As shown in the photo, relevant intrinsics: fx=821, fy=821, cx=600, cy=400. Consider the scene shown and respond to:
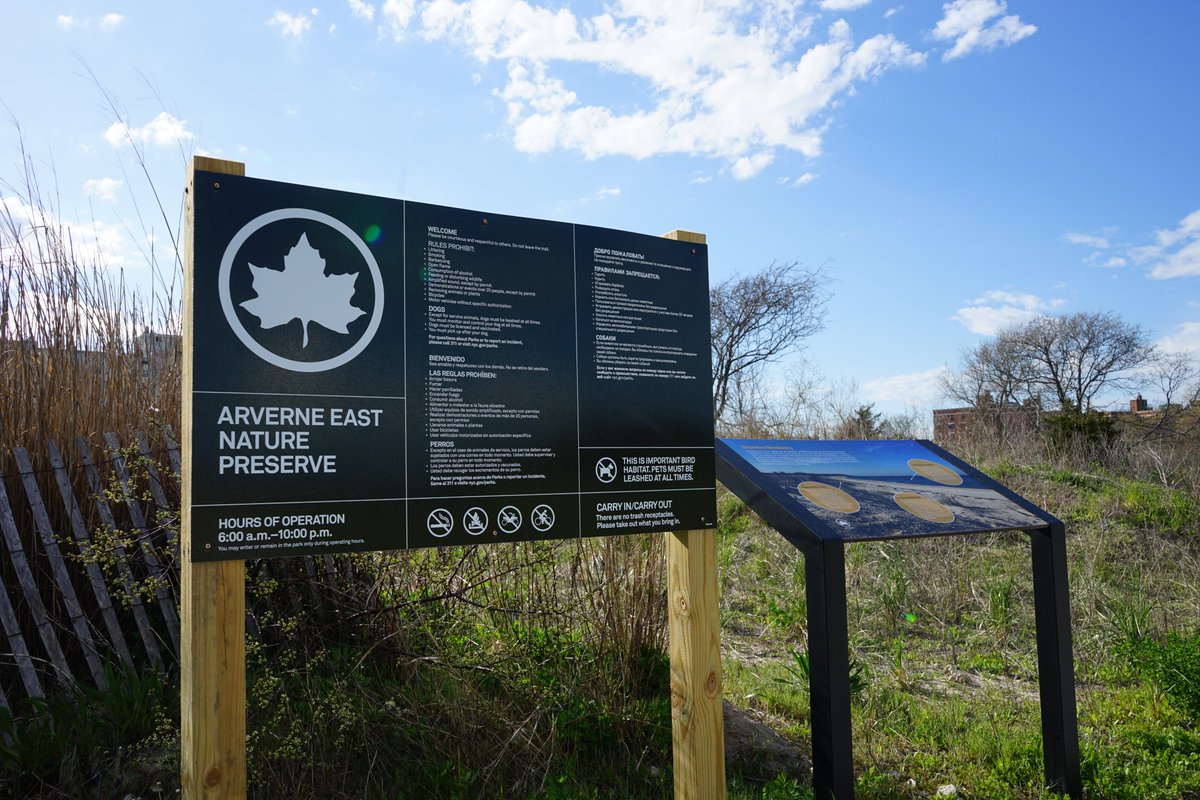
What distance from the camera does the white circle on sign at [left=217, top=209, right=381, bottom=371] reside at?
8.21ft

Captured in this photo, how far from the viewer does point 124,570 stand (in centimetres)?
394

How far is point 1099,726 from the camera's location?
461 centimetres

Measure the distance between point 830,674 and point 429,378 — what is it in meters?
1.79

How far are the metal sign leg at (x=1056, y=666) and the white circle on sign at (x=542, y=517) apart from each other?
241 cm

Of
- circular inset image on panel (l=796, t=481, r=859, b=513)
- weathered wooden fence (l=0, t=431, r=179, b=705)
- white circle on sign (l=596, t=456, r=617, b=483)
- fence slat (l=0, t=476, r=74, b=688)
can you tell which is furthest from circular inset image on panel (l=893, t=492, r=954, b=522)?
fence slat (l=0, t=476, r=74, b=688)

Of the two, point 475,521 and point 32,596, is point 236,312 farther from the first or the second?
point 32,596

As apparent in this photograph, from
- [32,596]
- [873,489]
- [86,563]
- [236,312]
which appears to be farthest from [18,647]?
[873,489]

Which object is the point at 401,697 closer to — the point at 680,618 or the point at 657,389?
the point at 680,618

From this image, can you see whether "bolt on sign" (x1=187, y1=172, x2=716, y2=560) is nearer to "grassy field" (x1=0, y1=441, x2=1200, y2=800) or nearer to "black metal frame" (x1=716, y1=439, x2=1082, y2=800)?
"black metal frame" (x1=716, y1=439, x2=1082, y2=800)

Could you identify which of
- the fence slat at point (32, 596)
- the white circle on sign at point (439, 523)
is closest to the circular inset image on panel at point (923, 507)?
the white circle on sign at point (439, 523)

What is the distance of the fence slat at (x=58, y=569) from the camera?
12.1 ft

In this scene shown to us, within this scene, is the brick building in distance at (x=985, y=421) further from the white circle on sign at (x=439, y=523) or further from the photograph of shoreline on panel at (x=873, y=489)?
the white circle on sign at (x=439, y=523)

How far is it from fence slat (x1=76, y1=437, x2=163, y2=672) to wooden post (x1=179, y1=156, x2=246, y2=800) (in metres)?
1.52

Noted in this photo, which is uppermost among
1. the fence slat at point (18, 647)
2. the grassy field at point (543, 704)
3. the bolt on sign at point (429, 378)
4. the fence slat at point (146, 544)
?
the bolt on sign at point (429, 378)
